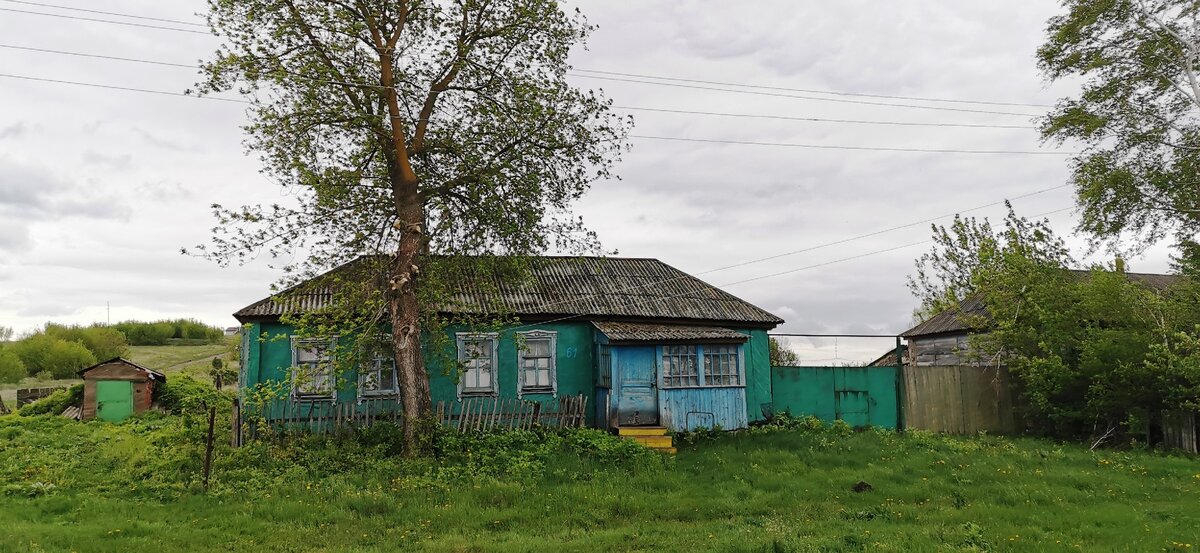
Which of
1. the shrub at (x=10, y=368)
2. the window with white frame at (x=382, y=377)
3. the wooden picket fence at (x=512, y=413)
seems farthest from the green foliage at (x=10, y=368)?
the wooden picket fence at (x=512, y=413)

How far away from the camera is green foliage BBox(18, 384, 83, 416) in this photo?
2298cm

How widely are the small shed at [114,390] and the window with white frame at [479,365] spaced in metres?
12.0

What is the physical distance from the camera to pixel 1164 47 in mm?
17953

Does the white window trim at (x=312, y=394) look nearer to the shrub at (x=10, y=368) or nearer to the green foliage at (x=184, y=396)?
the green foliage at (x=184, y=396)

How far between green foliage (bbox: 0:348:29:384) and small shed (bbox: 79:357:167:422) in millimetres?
23114

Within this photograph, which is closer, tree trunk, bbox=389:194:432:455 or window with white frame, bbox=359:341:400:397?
tree trunk, bbox=389:194:432:455

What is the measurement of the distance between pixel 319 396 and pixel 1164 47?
2264 centimetres

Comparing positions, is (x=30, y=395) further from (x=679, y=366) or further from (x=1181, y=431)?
(x=1181, y=431)

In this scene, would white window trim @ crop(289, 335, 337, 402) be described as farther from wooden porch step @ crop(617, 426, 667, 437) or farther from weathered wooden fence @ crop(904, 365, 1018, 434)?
weathered wooden fence @ crop(904, 365, 1018, 434)

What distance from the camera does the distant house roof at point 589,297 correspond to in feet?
56.8

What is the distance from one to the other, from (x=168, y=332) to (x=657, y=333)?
56.8 meters

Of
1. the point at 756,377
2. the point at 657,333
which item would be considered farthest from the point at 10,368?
the point at 756,377

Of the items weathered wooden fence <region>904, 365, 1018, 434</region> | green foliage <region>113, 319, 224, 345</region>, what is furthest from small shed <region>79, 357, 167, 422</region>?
green foliage <region>113, 319, 224, 345</region>

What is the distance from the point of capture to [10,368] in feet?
130
